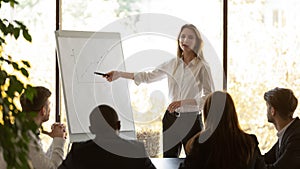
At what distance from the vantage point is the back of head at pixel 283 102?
10.7 feet

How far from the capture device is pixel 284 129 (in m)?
3.25

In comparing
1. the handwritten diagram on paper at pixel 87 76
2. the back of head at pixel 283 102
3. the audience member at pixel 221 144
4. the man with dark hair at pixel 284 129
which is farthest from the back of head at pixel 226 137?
the handwritten diagram on paper at pixel 87 76

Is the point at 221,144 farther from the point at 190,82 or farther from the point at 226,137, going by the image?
the point at 190,82

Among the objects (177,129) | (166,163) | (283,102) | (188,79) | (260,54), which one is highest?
(260,54)

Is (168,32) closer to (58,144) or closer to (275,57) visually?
(275,57)

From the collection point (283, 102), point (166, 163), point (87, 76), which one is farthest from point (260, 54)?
point (166, 163)

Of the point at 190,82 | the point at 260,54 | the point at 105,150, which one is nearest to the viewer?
the point at 105,150

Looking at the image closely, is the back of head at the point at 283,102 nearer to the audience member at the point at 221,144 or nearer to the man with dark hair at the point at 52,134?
the audience member at the point at 221,144

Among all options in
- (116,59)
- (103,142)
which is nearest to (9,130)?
(103,142)

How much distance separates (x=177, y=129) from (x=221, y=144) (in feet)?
5.56

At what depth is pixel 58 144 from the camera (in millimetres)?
3146

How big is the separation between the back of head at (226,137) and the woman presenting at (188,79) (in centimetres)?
138

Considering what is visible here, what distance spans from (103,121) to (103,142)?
0.38 feet

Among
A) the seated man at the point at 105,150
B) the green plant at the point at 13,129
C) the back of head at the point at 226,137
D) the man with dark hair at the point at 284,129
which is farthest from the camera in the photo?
the man with dark hair at the point at 284,129
